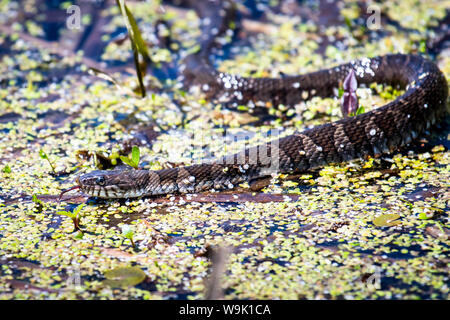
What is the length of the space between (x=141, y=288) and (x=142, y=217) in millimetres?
1362

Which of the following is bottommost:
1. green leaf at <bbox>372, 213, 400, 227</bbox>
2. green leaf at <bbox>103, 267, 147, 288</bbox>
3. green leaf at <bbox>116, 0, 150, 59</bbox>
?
green leaf at <bbox>103, 267, 147, 288</bbox>

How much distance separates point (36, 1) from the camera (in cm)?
1195

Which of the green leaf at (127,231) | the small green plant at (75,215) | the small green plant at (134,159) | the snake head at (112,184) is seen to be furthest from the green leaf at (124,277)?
the small green plant at (134,159)

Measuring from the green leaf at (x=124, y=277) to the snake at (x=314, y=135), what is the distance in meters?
1.54

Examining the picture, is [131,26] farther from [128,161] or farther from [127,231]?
[127,231]

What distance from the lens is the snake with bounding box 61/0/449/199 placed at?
6145 mm

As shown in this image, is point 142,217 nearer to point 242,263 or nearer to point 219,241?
point 219,241

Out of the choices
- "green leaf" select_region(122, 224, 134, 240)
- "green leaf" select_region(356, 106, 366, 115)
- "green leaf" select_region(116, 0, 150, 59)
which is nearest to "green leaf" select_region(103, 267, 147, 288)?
"green leaf" select_region(122, 224, 134, 240)

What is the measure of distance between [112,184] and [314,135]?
2417 millimetres

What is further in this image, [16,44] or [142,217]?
[16,44]

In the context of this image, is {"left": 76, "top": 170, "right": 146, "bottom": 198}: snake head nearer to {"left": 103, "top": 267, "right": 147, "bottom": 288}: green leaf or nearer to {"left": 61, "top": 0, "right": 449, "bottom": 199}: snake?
{"left": 61, "top": 0, "right": 449, "bottom": 199}: snake

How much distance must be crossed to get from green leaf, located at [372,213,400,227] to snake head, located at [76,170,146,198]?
2.51m

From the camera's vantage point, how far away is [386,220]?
5180 millimetres
